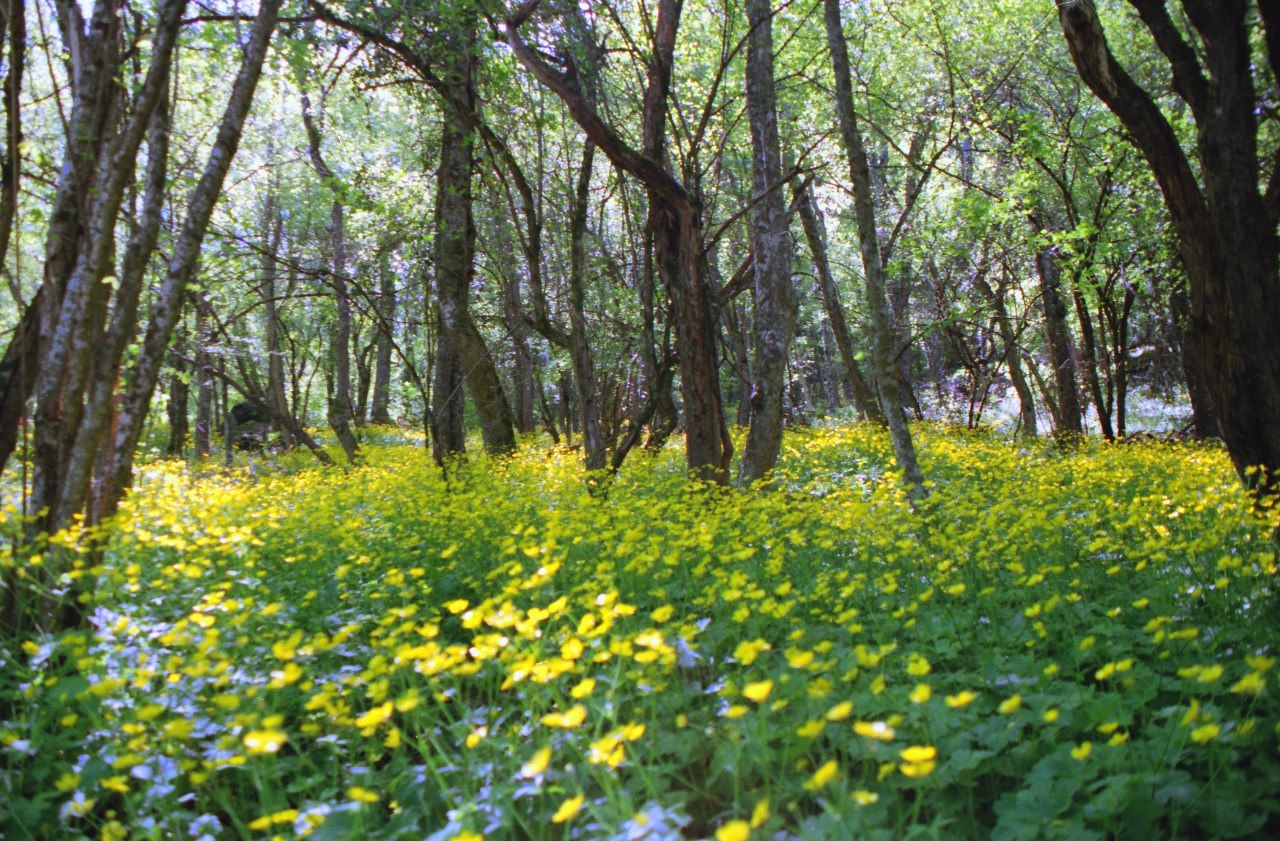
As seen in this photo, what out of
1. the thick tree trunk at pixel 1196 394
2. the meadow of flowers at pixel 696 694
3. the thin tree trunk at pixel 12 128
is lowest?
the meadow of flowers at pixel 696 694

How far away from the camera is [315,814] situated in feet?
5.64

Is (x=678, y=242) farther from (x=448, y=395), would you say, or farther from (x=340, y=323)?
(x=340, y=323)

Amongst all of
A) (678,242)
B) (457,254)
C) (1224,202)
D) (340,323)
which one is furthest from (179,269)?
(340,323)

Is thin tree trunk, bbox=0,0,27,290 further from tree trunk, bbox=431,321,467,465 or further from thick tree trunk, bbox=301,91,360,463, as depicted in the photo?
thick tree trunk, bbox=301,91,360,463

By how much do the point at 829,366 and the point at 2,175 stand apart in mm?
33979

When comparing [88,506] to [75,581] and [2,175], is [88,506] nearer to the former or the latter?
[75,581]

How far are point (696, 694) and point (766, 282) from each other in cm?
466

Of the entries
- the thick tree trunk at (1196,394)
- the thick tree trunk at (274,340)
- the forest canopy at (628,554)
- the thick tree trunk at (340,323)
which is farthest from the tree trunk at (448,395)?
the thick tree trunk at (1196,394)

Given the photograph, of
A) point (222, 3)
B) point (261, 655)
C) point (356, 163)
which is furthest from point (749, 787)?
point (356, 163)

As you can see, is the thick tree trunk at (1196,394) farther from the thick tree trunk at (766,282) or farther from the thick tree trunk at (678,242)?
the thick tree trunk at (678,242)

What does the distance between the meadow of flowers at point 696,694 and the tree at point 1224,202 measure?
59cm

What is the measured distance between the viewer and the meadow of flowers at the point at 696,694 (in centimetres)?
183

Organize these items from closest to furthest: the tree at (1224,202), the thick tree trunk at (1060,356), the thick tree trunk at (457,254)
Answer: the tree at (1224,202) → the thick tree trunk at (457,254) → the thick tree trunk at (1060,356)

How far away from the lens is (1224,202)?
12.8 feet
